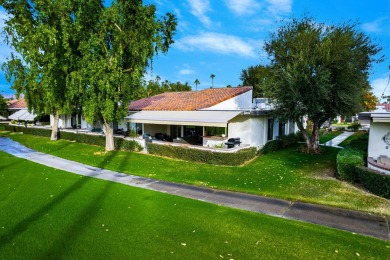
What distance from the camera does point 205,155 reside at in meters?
20.3

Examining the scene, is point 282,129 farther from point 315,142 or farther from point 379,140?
point 379,140

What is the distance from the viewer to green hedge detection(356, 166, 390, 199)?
1218cm

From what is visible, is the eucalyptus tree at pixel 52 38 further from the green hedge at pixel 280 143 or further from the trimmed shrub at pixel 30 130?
the green hedge at pixel 280 143

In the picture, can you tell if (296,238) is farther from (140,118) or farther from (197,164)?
(140,118)

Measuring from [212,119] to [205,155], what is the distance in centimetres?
299

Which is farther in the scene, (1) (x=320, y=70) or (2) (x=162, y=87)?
(2) (x=162, y=87)

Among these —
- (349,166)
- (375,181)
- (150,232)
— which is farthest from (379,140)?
(150,232)

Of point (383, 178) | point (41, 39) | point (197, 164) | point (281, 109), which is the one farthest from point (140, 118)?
point (383, 178)

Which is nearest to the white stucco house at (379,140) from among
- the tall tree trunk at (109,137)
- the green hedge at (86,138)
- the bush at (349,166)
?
the bush at (349,166)

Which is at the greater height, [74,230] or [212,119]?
[212,119]

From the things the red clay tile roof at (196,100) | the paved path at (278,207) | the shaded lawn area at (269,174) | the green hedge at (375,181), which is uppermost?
the red clay tile roof at (196,100)

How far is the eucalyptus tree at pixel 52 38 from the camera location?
2262cm

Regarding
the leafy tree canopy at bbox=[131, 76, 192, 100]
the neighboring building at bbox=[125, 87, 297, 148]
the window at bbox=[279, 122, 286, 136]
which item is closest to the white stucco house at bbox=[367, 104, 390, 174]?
the neighboring building at bbox=[125, 87, 297, 148]

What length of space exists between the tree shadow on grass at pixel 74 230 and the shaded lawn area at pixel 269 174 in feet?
18.4
